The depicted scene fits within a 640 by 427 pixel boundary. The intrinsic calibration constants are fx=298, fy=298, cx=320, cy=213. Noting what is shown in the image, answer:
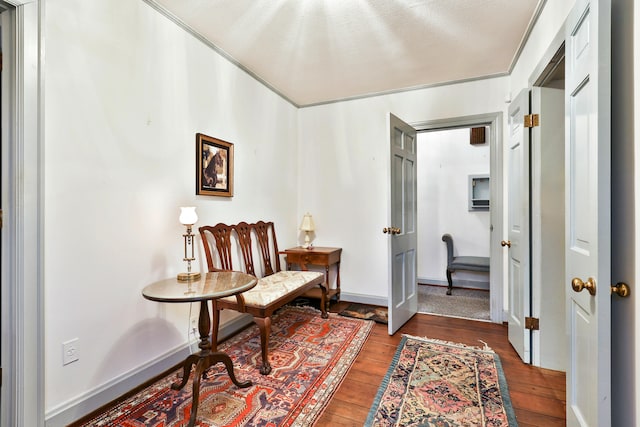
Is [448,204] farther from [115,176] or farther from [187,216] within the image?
[115,176]

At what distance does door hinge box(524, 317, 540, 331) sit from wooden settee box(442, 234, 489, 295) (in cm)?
203

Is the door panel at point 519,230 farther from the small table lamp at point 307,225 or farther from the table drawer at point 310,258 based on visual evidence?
the small table lamp at point 307,225

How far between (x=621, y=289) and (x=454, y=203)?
13.3 feet

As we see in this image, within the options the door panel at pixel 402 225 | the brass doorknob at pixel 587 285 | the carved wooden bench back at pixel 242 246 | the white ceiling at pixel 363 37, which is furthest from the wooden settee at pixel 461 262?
the brass doorknob at pixel 587 285

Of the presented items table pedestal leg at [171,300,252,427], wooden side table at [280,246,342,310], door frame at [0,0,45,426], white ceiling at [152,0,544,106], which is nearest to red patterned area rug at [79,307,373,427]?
table pedestal leg at [171,300,252,427]

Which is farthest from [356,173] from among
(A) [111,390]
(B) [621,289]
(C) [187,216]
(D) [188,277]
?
(A) [111,390]

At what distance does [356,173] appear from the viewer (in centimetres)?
387

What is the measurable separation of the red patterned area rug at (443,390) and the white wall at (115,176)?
1647 millimetres

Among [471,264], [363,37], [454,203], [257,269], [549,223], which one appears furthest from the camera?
[454,203]

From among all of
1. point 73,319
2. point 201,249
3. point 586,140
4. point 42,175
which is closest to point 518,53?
point 586,140

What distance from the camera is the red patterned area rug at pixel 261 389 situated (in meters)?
1.71

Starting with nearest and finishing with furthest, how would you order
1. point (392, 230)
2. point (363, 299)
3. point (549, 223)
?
point (549, 223)
point (392, 230)
point (363, 299)

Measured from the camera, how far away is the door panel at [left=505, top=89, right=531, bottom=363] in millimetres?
2305

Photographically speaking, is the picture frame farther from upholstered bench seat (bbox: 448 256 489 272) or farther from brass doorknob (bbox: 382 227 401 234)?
upholstered bench seat (bbox: 448 256 489 272)
